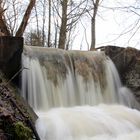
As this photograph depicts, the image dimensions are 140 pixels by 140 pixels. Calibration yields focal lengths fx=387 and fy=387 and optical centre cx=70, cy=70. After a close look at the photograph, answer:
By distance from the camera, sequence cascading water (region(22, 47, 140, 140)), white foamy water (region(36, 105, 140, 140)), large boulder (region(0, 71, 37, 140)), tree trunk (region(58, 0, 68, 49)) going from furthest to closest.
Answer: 1. tree trunk (region(58, 0, 68, 49))
2. cascading water (region(22, 47, 140, 140))
3. white foamy water (region(36, 105, 140, 140))
4. large boulder (region(0, 71, 37, 140))

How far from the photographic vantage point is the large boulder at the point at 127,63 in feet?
36.8

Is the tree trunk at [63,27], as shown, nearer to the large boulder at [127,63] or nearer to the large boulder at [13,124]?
the large boulder at [127,63]

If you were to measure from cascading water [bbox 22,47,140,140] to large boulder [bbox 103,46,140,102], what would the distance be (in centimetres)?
25

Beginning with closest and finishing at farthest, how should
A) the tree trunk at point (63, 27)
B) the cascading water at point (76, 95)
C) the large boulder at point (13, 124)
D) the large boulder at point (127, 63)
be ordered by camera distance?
the large boulder at point (13, 124) → the cascading water at point (76, 95) → the large boulder at point (127, 63) → the tree trunk at point (63, 27)

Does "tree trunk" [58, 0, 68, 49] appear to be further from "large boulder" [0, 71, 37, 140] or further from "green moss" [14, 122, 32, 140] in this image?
"green moss" [14, 122, 32, 140]

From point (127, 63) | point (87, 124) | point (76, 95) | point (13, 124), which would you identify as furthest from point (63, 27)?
point (13, 124)

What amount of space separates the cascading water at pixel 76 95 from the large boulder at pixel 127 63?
0.25 meters

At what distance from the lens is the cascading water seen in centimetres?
721

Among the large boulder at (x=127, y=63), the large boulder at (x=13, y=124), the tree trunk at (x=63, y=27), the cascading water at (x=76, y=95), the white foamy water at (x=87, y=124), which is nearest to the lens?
the large boulder at (x=13, y=124)

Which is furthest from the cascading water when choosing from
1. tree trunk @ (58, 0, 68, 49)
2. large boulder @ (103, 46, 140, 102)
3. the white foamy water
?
tree trunk @ (58, 0, 68, 49)

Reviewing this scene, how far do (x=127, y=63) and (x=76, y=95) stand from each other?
105 inches

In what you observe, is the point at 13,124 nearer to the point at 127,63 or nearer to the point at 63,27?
the point at 127,63

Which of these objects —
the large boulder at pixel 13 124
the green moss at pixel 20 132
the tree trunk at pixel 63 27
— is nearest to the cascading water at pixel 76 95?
the large boulder at pixel 13 124

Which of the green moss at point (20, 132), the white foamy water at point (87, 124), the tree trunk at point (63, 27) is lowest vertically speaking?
the white foamy water at point (87, 124)
